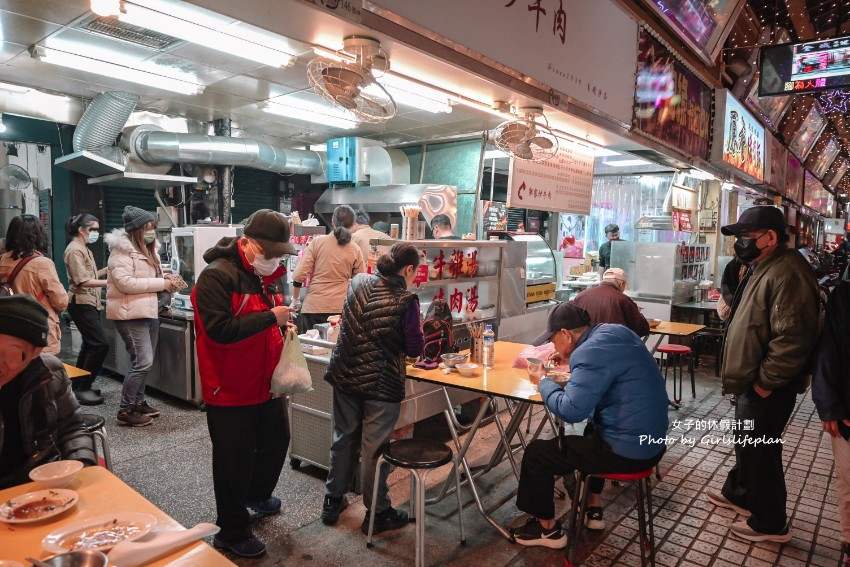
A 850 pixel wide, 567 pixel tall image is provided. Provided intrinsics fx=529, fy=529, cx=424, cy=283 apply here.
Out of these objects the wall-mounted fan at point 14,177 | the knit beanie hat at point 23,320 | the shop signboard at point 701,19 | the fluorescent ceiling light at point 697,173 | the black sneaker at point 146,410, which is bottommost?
the black sneaker at point 146,410

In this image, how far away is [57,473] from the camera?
189 cm

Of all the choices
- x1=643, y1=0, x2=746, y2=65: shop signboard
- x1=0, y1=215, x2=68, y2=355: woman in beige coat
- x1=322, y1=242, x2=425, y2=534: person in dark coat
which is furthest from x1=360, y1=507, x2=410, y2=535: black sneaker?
x1=643, y1=0, x2=746, y2=65: shop signboard

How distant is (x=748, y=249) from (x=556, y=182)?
2804 millimetres

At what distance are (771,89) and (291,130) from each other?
668 centimetres

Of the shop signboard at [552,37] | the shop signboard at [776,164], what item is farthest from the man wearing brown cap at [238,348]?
the shop signboard at [776,164]

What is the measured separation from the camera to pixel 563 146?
6262mm

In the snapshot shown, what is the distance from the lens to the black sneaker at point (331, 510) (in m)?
3.50

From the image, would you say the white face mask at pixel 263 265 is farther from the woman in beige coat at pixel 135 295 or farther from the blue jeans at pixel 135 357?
the blue jeans at pixel 135 357

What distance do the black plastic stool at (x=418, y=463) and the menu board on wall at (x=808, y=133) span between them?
1409 centimetres

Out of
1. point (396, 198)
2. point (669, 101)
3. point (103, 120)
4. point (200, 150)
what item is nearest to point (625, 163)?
point (669, 101)

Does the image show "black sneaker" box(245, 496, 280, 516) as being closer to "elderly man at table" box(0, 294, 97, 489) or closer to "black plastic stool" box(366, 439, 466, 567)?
"black plastic stool" box(366, 439, 466, 567)

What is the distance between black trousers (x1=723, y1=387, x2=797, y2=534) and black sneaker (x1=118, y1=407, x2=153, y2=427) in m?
5.12

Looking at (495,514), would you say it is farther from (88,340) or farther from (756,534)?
(88,340)

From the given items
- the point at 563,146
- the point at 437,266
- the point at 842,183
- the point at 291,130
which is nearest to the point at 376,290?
the point at 437,266
